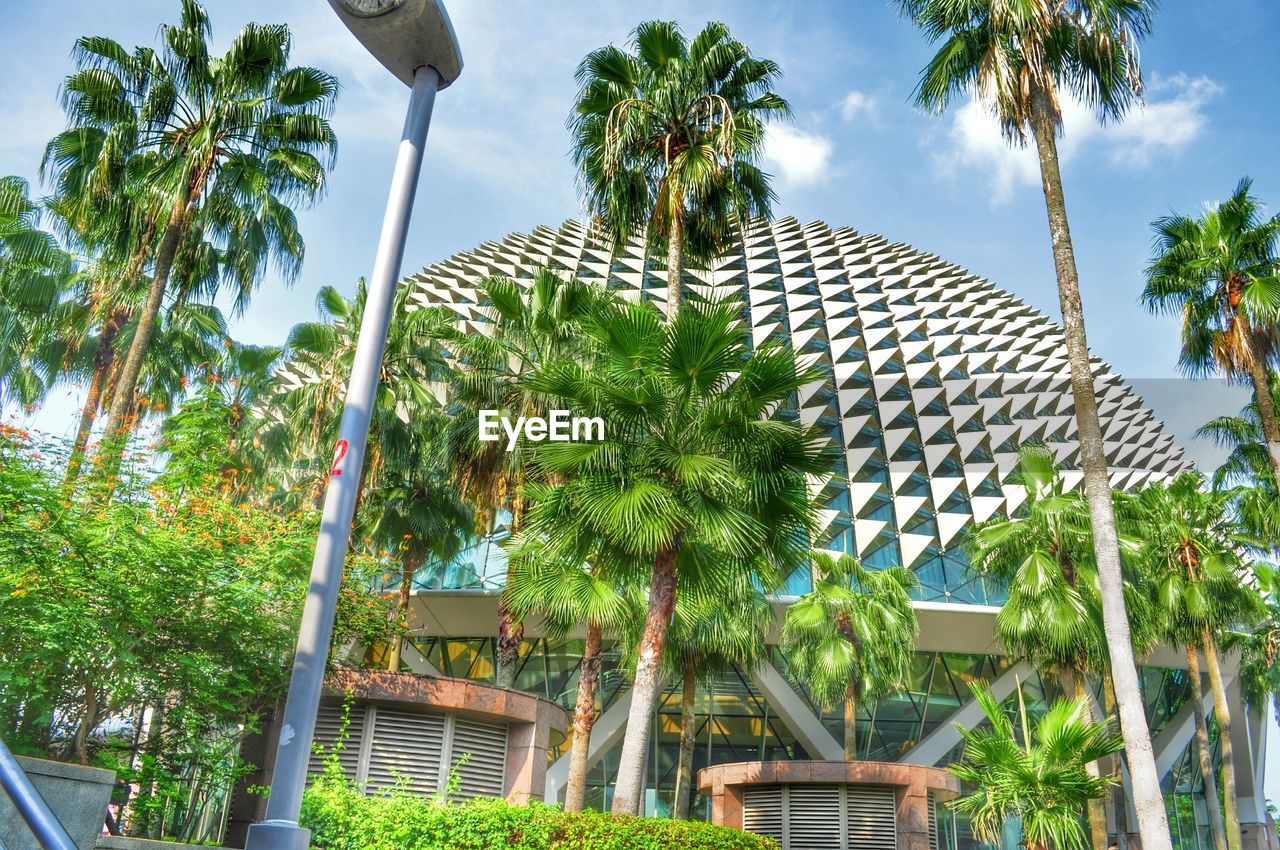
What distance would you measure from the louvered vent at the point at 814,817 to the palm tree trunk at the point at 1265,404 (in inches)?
445

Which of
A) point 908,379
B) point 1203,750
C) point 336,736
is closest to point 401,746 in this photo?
point 336,736

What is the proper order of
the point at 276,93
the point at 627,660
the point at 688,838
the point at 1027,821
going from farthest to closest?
1. the point at 627,660
2. the point at 276,93
3. the point at 1027,821
4. the point at 688,838

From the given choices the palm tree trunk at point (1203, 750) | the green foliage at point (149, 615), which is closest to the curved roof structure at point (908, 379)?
the palm tree trunk at point (1203, 750)

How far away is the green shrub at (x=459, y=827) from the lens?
35.8 ft

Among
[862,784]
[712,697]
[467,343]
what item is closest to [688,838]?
[862,784]

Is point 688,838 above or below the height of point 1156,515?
below

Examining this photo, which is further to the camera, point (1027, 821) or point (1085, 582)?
point (1085, 582)

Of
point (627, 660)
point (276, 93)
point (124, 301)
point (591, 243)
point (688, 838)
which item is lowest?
point (688, 838)

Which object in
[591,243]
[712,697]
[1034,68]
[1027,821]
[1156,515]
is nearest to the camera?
[1027,821]

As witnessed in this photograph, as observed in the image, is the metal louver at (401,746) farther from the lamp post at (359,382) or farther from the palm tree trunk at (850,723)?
the palm tree trunk at (850,723)

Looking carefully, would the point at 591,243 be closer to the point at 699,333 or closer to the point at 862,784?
the point at 862,784

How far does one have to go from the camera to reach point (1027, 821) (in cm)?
1452

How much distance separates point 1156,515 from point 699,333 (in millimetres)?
21229

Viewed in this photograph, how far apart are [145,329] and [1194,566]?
87.7ft
